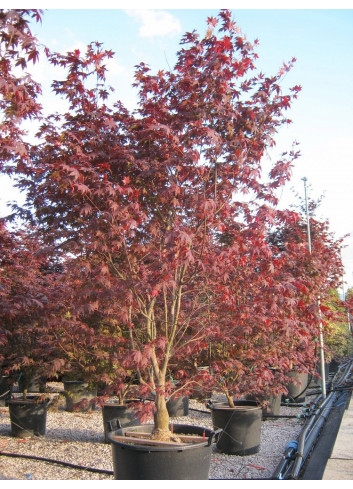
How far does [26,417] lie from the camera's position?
19.3 ft

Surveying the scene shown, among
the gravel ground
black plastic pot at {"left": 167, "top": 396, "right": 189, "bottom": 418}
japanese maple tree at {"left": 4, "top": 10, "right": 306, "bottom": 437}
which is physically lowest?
the gravel ground

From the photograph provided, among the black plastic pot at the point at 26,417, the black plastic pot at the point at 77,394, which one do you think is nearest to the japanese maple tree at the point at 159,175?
the black plastic pot at the point at 26,417

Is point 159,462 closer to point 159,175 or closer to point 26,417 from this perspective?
point 159,175

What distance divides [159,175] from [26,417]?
3.96 metres

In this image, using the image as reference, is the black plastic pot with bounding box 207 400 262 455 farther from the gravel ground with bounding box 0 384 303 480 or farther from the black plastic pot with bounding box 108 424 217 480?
the black plastic pot with bounding box 108 424 217 480

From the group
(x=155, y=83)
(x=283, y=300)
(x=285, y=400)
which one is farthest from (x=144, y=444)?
(x=285, y=400)

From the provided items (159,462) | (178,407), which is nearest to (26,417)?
(178,407)

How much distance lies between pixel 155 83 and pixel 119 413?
12.4 feet

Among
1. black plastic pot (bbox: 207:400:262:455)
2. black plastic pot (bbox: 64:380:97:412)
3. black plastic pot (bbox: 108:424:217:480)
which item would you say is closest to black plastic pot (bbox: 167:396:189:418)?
black plastic pot (bbox: 64:380:97:412)

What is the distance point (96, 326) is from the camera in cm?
585

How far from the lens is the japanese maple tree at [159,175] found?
3.53m

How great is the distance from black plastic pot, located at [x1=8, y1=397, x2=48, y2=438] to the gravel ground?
4.1 inches

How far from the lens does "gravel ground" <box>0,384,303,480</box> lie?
434cm

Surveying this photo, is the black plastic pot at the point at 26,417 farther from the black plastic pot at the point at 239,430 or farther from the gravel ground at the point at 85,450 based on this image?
the black plastic pot at the point at 239,430
